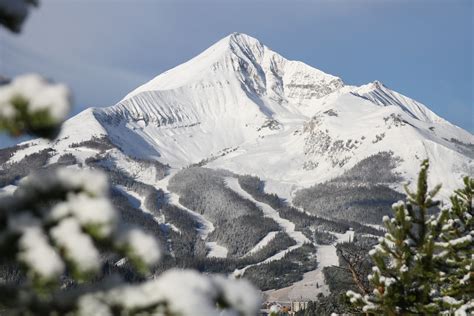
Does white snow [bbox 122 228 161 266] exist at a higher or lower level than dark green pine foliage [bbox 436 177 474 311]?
lower

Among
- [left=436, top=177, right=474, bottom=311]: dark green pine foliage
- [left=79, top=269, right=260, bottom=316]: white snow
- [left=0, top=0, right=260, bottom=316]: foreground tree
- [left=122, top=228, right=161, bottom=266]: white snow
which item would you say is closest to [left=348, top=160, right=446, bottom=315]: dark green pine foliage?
[left=436, top=177, right=474, bottom=311]: dark green pine foliage

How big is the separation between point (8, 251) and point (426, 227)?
12.2 meters

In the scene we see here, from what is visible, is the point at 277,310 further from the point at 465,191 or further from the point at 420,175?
the point at 465,191

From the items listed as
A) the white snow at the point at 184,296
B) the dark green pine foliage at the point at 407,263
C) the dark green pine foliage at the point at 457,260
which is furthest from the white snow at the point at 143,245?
the dark green pine foliage at the point at 457,260

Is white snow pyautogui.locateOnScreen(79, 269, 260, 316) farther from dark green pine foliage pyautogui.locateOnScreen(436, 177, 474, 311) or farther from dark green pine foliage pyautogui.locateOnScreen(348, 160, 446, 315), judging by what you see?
dark green pine foliage pyautogui.locateOnScreen(436, 177, 474, 311)

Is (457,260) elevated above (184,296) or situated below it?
above

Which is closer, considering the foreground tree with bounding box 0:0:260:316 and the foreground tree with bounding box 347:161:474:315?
the foreground tree with bounding box 0:0:260:316

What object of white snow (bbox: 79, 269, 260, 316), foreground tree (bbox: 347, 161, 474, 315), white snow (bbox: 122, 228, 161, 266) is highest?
foreground tree (bbox: 347, 161, 474, 315)

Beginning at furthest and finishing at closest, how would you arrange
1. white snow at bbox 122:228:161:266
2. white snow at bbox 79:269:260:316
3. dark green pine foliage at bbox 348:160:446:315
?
dark green pine foliage at bbox 348:160:446:315 → white snow at bbox 122:228:161:266 → white snow at bbox 79:269:260:316

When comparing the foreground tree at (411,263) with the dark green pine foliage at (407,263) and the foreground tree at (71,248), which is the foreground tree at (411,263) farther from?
the foreground tree at (71,248)

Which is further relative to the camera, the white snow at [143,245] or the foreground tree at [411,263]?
the foreground tree at [411,263]

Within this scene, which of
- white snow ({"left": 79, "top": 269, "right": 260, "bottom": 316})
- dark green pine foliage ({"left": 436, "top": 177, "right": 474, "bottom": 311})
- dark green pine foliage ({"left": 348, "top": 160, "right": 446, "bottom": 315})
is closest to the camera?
white snow ({"left": 79, "top": 269, "right": 260, "bottom": 316})

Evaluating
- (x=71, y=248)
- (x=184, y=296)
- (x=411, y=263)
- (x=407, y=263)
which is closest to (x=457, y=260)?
(x=411, y=263)

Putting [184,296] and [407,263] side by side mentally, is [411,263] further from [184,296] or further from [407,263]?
[184,296]
